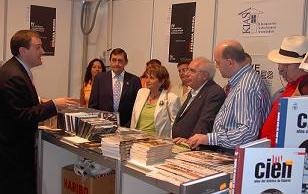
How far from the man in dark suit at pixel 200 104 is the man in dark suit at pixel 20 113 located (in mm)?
793

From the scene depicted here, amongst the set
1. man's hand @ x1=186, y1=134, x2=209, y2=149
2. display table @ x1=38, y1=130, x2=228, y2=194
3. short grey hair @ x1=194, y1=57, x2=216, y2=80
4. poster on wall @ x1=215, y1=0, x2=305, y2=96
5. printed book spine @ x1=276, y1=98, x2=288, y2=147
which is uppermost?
poster on wall @ x1=215, y1=0, x2=305, y2=96

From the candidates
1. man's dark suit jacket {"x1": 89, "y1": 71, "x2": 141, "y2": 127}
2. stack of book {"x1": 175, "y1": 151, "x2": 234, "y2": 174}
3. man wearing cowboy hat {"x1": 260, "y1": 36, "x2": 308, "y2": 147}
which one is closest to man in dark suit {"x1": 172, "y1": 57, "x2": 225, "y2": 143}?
stack of book {"x1": 175, "y1": 151, "x2": 234, "y2": 174}

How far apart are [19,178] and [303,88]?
1914 millimetres

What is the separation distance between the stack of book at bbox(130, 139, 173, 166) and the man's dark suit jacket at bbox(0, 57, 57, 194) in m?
0.78

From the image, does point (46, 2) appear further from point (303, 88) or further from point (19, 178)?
point (303, 88)

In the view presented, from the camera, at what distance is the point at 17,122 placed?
258cm

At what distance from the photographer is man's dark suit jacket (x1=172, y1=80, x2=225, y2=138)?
255cm

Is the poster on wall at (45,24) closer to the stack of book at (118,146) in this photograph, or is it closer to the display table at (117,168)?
the display table at (117,168)

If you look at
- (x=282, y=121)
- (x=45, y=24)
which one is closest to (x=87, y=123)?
(x=282, y=121)

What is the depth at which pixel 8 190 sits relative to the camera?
2.63m

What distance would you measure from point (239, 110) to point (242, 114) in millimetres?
30

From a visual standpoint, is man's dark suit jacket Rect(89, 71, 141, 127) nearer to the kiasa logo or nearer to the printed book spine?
the kiasa logo

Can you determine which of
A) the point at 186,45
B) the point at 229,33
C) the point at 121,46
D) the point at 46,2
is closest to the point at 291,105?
the point at 229,33

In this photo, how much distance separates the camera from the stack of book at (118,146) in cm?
211
